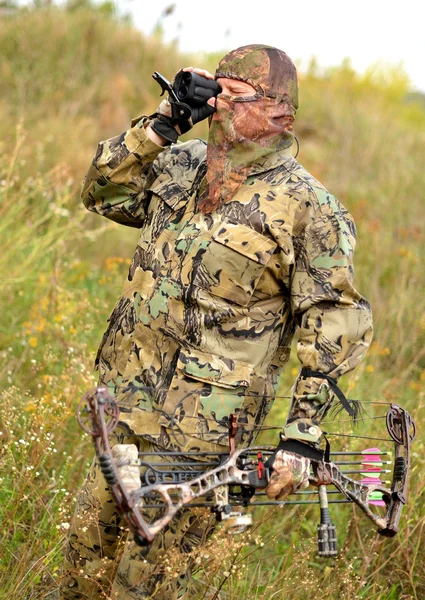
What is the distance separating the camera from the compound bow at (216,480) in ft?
6.88

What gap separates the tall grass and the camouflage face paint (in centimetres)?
104

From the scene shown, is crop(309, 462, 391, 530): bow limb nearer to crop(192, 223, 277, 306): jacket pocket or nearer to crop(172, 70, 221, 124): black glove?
crop(192, 223, 277, 306): jacket pocket

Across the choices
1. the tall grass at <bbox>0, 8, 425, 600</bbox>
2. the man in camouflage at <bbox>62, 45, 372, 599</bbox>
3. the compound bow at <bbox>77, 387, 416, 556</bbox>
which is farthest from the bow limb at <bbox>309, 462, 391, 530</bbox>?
the tall grass at <bbox>0, 8, 425, 600</bbox>

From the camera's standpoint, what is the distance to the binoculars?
2.67m

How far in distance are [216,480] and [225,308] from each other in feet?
1.96

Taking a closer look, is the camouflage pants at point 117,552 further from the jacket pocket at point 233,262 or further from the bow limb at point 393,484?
the jacket pocket at point 233,262

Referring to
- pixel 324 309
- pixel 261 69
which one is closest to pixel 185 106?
pixel 261 69

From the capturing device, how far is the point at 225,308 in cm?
264

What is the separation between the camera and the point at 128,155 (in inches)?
113

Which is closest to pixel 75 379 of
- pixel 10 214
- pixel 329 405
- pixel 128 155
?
pixel 10 214

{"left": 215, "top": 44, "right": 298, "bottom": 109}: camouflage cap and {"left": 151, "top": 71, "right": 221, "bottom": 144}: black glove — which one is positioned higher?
{"left": 215, "top": 44, "right": 298, "bottom": 109}: camouflage cap

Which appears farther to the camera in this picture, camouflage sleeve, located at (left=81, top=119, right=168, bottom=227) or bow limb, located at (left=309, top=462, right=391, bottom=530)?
camouflage sleeve, located at (left=81, top=119, right=168, bottom=227)

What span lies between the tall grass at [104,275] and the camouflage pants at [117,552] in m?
0.09

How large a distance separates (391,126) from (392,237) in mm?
4425
